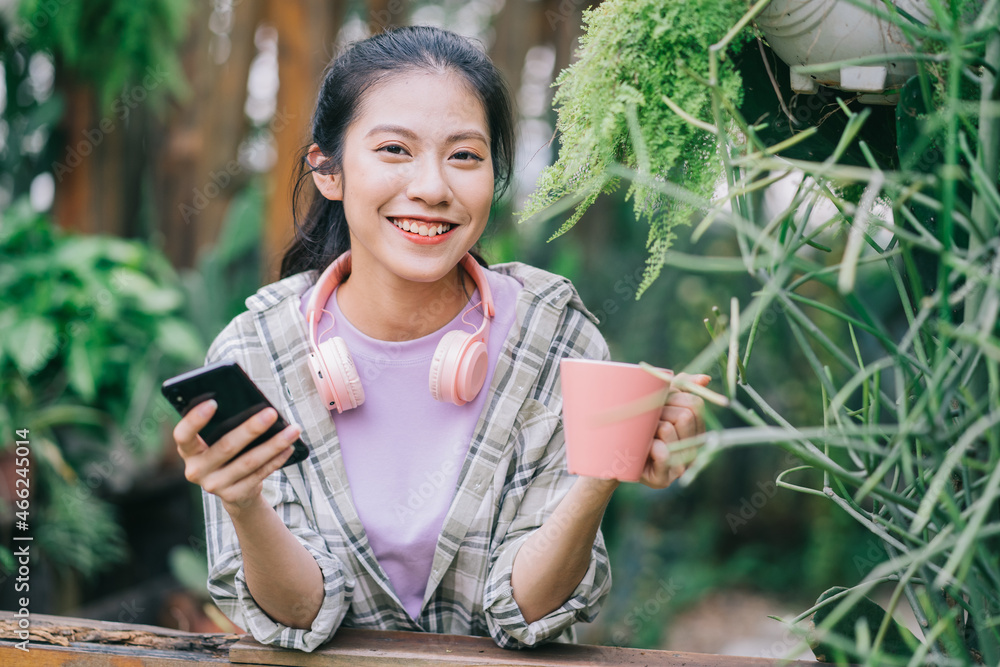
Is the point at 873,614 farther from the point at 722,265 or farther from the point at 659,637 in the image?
the point at 659,637

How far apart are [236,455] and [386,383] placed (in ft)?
1.33

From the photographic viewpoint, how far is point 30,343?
100 inches

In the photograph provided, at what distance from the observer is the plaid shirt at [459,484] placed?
1.10 meters

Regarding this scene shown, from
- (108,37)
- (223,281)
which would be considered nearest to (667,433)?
(223,281)

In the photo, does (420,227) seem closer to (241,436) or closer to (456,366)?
(456,366)

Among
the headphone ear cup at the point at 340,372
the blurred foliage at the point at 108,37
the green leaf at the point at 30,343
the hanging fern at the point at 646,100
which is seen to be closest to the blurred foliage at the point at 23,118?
the blurred foliage at the point at 108,37

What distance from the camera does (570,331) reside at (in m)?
1.21

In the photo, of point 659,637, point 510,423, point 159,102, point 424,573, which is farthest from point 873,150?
point 159,102

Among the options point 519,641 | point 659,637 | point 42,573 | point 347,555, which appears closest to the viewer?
point 519,641

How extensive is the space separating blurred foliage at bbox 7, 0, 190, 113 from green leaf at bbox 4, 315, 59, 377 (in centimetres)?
154

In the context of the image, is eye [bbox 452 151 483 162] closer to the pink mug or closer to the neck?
the neck

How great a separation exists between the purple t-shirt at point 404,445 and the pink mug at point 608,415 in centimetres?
45

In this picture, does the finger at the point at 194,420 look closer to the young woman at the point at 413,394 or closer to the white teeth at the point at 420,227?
the young woman at the point at 413,394

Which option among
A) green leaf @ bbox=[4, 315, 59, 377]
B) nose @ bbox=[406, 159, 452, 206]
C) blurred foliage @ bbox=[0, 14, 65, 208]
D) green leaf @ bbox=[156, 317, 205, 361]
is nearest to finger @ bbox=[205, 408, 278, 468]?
nose @ bbox=[406, 159, 452, 206]
